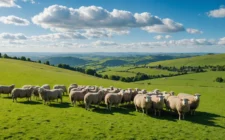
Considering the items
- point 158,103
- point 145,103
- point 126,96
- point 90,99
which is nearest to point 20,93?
point 90,99

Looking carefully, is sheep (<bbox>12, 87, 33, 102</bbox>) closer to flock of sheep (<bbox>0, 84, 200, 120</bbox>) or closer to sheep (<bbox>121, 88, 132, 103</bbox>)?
flock of sheep (<bbox>0, 84, 200, 120</bbox>)

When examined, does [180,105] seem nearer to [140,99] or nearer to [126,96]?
[140,99]

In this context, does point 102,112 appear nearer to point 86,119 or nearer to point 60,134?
point 86,119

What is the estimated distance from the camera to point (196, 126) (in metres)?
17.6

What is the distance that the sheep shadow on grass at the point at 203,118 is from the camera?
18.7 metres

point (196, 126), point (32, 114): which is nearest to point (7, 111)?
point (32, 114)

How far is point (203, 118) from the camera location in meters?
20.4

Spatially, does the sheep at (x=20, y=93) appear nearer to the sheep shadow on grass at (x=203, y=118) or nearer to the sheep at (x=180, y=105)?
the sheep at (x=180, y=105)

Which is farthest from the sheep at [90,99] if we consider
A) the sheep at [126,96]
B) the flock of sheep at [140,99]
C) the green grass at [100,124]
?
the sheep at [126,96]

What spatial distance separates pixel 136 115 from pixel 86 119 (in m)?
4.77

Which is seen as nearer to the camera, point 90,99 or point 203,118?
point 203,118

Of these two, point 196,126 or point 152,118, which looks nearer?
point 196,126

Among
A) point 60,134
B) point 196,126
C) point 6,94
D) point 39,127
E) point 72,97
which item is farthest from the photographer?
point 6,94

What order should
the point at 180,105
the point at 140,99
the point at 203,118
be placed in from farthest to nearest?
the point at 140,99, the point at 203,118, the point at 180,105
